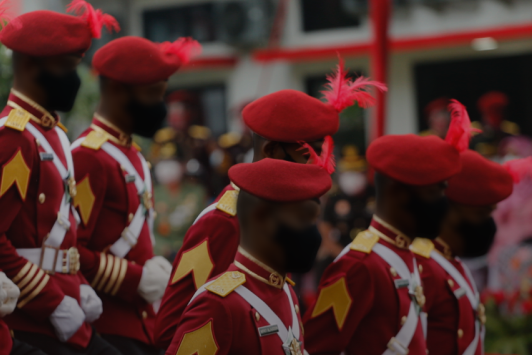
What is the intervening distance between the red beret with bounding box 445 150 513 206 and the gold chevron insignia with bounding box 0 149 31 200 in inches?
87.2

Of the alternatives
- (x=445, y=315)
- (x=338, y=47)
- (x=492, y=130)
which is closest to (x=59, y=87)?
(x=445, y=315)

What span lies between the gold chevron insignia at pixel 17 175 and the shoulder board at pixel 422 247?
1984 mm

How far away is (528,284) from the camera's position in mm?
8008

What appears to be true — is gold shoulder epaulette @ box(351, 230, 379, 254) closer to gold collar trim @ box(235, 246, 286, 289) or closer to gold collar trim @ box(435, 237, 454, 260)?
gold collar trim @ box(435, 237, 454, 260)

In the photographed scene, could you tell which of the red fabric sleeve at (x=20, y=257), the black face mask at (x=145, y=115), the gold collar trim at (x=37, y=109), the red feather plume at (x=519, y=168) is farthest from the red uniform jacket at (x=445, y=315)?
the gold collar trim at (x=37, y=109)

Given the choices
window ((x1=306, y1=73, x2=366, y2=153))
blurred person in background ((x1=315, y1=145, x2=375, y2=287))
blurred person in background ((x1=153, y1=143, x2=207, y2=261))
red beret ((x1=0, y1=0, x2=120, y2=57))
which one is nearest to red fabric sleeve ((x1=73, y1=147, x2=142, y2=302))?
red beret ((x1=0, y1=0, x2=120, y2=57))

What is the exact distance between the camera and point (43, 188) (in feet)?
11.7

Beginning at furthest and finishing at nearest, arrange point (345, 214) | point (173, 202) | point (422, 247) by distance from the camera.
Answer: point (173, 202) → point (345, 214) → point (422, 247)

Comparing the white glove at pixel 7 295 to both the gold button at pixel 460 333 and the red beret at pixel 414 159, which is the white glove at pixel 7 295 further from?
the gold button at pixel 460 333

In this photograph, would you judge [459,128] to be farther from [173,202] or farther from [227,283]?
[173,202]

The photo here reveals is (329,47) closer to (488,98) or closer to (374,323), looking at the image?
(488,98)

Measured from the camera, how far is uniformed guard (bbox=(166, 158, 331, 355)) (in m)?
2.90

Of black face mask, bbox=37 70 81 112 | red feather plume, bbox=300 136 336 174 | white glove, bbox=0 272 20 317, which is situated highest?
black face mask, bbox=37 70 81 112

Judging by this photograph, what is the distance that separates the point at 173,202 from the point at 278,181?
22.7 feet
